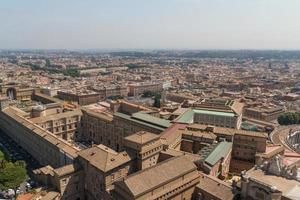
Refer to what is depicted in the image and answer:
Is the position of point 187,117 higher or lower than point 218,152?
higher

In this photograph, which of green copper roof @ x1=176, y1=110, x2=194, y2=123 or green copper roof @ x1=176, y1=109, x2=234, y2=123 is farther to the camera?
green copper roof @ x1=176, y1=109, x2=234, y2=123

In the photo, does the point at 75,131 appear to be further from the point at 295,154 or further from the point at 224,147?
the point at 295,154

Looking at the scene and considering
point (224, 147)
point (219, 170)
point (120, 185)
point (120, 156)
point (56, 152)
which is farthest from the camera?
point (56, 152)

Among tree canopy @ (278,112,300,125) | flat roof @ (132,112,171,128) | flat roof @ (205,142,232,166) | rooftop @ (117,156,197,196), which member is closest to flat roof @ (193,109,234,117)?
flat roof @ (132,112,171,128)

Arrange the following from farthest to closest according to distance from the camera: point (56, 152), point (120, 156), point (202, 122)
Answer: point (202, 122)
point (56, 152)
point (120, 156)

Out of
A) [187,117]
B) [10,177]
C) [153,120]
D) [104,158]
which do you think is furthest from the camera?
[187,117]

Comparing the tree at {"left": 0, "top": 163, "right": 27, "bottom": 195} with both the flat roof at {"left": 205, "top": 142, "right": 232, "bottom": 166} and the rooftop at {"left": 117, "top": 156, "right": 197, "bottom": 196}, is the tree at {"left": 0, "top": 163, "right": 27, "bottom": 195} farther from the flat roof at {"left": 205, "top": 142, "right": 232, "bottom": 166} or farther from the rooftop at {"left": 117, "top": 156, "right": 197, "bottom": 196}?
the flat roof at {"left": 205, "top": 142, "right": 232, "bottom": 166}

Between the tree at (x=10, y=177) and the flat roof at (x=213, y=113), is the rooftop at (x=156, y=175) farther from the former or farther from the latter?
the flat roof at (x=213, y=113)

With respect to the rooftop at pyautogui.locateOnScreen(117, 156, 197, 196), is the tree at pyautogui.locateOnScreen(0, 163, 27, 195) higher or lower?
lower

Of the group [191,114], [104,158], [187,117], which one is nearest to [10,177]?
[104,158]

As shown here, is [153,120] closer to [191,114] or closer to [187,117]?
[187,117]

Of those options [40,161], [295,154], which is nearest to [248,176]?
[295,154]
